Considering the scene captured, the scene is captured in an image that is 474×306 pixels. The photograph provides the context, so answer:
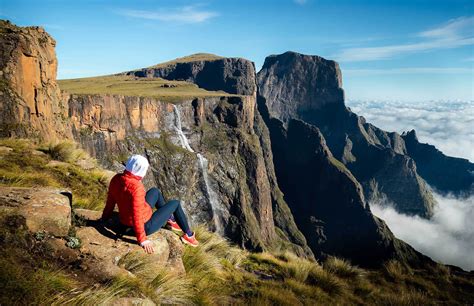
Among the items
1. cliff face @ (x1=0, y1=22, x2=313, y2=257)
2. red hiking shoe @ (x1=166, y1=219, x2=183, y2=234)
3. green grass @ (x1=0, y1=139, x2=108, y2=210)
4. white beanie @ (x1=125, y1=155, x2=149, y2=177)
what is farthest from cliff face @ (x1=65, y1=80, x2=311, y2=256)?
white beanie @ (x1=125, y1=155, x2=149, y2=177)

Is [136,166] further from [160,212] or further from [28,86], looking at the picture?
[28,86]

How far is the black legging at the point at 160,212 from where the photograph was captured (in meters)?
8.06

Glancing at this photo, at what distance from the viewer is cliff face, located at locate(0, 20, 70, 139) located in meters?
18.8

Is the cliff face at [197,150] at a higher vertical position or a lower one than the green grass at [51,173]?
lower

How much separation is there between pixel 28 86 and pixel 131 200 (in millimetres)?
19122

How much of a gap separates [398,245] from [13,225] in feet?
568

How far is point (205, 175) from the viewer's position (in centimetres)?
12438

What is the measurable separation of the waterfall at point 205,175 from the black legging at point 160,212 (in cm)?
11261

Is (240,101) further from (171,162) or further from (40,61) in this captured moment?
(40,61)

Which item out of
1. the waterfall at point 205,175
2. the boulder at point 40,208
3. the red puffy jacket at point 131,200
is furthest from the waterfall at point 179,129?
the boulder at point 40,208

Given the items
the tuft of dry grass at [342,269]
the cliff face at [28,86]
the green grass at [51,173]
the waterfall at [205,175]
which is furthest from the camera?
the waterfall at [205,175]

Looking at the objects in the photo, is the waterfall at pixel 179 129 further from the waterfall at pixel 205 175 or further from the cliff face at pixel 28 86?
the cliff face at pixel 28 86

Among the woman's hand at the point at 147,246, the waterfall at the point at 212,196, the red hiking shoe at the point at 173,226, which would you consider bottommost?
the waterfall at the point at 212,196

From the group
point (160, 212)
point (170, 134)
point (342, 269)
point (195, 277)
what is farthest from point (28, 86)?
point (170, 134)
